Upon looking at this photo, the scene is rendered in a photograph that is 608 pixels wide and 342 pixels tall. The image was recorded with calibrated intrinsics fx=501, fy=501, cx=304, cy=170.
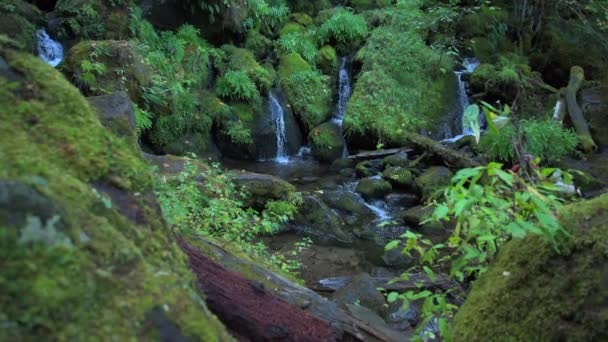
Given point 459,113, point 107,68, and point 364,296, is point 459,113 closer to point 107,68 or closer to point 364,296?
point 107,68

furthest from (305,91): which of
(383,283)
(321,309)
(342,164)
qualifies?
(321,309)

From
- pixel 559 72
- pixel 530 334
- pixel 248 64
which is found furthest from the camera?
pixel 559 72

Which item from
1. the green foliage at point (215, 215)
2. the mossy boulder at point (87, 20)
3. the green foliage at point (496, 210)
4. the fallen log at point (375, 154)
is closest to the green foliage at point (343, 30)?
the fallen log at point (375, 154)

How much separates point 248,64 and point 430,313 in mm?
10721

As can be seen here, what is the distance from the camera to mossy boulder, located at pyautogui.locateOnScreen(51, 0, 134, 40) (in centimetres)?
957

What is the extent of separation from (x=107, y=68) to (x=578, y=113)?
10951 millimetres

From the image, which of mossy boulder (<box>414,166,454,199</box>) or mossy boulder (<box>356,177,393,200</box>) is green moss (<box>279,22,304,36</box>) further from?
mossy boulder (<box>414,166,454,199</box>)

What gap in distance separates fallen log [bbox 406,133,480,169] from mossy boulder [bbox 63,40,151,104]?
20.0ft

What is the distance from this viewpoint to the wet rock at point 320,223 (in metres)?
8.33

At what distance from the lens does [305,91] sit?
12922 mm

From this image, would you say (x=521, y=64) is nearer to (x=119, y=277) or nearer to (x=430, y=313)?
(x=430, y=313)

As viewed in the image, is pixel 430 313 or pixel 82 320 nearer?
pixel 82 320

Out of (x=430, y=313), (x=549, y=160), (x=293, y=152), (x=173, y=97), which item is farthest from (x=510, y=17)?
(x=430, y=313)

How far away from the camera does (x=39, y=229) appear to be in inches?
49.0
